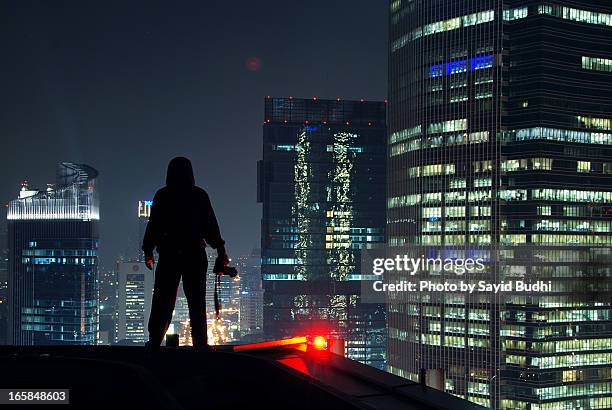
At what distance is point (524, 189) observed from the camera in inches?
6422

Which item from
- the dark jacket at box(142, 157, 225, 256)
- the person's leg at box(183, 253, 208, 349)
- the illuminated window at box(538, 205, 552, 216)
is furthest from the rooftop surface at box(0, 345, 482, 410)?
the illuminated window at box(538, 205, 552, 216)

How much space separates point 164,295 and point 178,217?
1486mm

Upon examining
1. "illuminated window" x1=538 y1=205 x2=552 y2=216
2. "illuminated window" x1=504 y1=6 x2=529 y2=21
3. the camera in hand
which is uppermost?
"illuminated window" x1=504 y1=6 x2=529 y2=21

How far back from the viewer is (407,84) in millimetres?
182375

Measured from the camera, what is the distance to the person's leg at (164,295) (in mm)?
17156

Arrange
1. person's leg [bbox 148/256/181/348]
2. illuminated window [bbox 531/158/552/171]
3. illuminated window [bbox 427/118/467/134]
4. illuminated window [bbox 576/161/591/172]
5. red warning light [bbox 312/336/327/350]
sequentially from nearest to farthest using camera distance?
1. red warning light [bbox 312/336/327/350]
2. person's leg [bbox 148/256/181/348]
3. illuminated window [bbox 531/158/552/171]
4. illuminated window [bbox 576/161/591/172]
5. illuminated window [bbox 427/118/467/134]

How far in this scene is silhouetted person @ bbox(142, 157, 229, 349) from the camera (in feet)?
57.3

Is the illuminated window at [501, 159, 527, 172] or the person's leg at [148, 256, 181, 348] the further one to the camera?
the illuminated window at [501, 159, 527, 172]

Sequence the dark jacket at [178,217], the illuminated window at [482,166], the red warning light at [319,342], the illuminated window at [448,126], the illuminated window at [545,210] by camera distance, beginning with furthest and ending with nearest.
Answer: the illuminated window at [448,126] < the illuminated window at [482,166] < the illuminated window at [545,210] < the dark jacket at [178,217] < the red warning light at [319,342]

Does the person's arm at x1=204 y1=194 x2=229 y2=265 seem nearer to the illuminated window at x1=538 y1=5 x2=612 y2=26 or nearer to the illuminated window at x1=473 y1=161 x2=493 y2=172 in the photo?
the illuminated window at x1=473 y1=161 x2=493 y2=172

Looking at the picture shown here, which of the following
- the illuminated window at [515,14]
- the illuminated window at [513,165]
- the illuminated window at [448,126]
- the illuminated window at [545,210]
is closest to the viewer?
the illuminated window at [545,210]

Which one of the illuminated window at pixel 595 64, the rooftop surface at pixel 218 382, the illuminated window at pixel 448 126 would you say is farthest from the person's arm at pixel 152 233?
the illuminated window at pixel 595 64

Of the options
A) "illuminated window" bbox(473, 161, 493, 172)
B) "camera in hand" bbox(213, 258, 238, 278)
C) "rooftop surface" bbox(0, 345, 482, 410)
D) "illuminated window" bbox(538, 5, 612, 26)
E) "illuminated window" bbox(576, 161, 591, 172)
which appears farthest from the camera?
"illuminated window" bbox(538, 5, 612, 26)

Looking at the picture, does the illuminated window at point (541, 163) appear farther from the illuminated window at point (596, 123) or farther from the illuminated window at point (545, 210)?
the illuminated window at point (596, 123)
